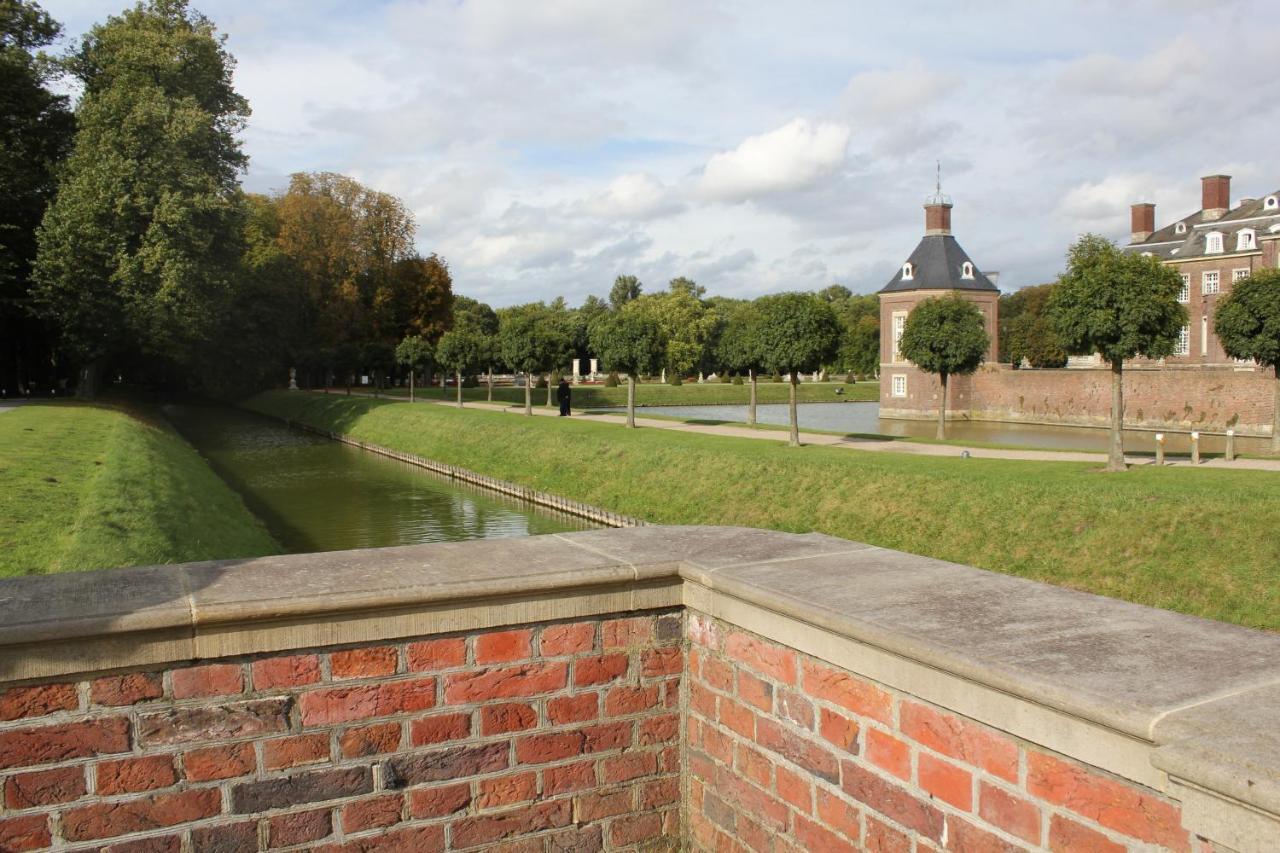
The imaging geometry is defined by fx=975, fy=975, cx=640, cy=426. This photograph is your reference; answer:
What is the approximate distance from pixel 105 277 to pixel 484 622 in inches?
1217

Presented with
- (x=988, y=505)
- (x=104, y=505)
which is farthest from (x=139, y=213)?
(x=988, y=505)

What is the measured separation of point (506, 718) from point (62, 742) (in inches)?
47.5

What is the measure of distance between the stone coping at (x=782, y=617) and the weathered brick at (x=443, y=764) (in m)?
0.39

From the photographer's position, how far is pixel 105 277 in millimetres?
29219

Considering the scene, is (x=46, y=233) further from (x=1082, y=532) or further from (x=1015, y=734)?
(x=1015, y=734)

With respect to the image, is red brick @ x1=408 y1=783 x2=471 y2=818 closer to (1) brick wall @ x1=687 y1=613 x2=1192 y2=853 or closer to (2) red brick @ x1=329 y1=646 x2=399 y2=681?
(2) red brick @ x1=329 y1=646 x2=399 y2=681

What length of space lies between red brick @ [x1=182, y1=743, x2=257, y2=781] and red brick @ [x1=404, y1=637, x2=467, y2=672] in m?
0.50

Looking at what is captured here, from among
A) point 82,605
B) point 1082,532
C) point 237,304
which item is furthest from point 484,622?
point 237,304

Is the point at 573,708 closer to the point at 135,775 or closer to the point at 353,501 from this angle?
the point at 135,775

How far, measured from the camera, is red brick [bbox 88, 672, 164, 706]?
8.48ft

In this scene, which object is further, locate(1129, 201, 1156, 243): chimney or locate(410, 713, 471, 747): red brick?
locate(1129, 201, 1156, 243): chimney

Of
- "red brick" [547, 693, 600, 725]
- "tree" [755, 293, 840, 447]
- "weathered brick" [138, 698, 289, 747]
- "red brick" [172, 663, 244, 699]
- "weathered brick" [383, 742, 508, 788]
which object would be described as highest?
"tree" [755, 293, 840, 447]

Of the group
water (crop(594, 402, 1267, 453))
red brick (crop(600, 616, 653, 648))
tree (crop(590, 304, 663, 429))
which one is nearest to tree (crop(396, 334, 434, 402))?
water (crop(594, 402, 1267, 453))

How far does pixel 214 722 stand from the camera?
8.90 ft
